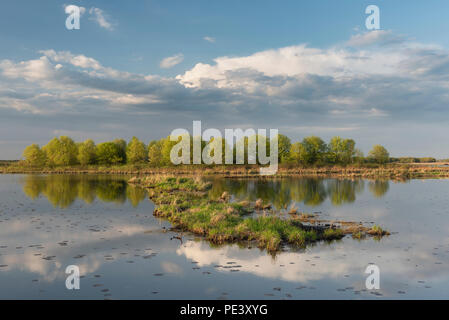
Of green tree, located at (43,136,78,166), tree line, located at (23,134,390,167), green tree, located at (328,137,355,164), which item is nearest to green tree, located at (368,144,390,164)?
tree line, located at (23,134,390,167)

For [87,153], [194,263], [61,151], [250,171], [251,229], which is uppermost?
[61,151]

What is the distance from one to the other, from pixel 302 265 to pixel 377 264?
285 centimetres

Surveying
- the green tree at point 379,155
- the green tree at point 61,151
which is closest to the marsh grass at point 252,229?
the green tree at point 61,151

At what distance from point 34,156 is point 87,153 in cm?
1431

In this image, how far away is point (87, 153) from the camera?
→ 9512 centimetres

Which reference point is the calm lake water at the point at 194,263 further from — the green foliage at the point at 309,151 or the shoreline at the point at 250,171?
the green foliage at the point at 309,151

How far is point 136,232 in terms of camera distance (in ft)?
55.7

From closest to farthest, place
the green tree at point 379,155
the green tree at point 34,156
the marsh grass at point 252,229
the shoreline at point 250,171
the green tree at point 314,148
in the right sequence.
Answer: the marsh grass at point 252,229, the shoreline at point 250,171, the green tree at point 34,156, the green tree at point 314,148, the green tree at point 379,155

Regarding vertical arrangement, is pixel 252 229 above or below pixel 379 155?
below

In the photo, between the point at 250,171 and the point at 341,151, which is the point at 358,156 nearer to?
the point at 341,151

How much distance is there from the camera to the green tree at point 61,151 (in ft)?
308

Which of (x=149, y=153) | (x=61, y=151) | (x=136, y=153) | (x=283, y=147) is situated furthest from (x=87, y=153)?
(x=283, y=147)

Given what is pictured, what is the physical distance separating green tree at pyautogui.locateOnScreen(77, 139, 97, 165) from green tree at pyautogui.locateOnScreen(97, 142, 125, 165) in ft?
4.59
